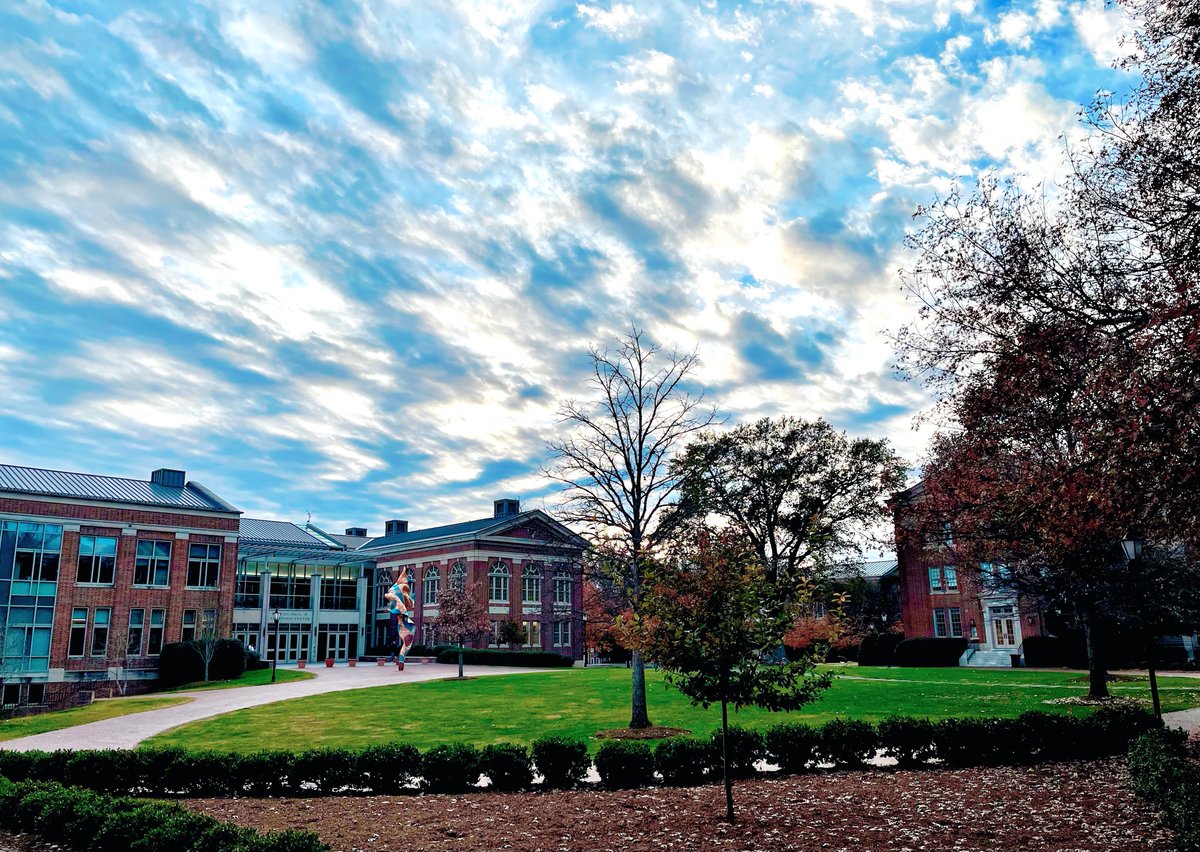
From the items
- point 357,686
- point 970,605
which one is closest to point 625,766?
point 357,686

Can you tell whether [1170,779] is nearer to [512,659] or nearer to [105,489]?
[512,659]

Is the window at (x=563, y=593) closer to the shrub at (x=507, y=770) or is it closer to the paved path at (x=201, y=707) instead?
the paved path at (x=201, y=707)

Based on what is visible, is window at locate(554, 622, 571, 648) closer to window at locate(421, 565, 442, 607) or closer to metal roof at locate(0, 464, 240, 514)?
window at locate(421, 565, 442, 607)

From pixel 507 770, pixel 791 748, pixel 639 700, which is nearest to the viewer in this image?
pixel 507 770

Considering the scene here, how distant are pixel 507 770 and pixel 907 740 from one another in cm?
733

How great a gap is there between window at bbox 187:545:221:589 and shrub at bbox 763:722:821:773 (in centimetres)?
4847

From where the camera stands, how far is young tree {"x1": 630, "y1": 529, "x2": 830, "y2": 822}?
1127 centimetres

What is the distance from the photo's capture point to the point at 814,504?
52.0m

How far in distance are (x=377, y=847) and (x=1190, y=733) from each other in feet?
55.5

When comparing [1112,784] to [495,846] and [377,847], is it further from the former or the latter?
[377,847]

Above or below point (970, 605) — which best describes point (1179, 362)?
above

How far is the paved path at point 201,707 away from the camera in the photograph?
2300 cm

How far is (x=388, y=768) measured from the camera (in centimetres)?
1374

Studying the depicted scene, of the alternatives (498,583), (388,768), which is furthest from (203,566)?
(388,768)
